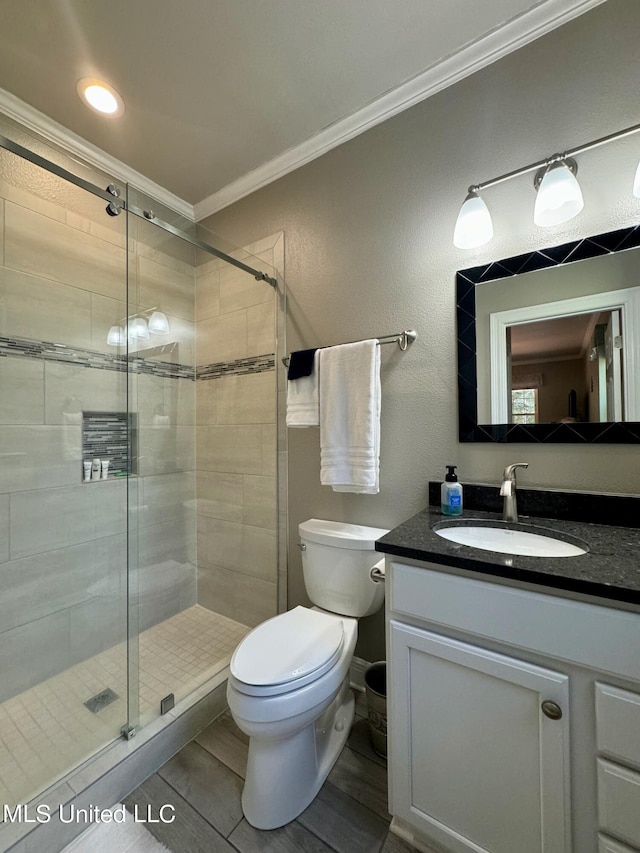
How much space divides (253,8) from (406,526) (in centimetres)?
177

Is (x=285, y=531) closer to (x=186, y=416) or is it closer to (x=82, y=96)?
(x=186, y=416)

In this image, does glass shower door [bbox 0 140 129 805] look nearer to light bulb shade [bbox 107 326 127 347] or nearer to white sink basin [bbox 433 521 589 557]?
light bulb shade [bbox 107 326 127 347]

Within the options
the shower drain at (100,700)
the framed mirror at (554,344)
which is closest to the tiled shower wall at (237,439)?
the shower drain at (100,700)

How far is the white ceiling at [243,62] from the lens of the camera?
1164 millimetres

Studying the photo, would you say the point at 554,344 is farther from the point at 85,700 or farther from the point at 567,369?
→ the point at 85,700

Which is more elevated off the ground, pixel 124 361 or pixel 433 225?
pixel 433 225

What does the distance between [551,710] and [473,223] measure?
1407mm

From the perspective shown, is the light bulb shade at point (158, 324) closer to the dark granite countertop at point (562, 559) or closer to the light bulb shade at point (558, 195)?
the dark granite countertop at point (562, 559)

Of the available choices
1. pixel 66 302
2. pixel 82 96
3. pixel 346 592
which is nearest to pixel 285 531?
pixel 346 592

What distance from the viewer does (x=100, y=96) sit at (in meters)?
1.45

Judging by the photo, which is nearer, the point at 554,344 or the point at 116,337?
the point at 554,344

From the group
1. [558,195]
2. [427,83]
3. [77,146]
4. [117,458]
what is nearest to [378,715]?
[117,458]

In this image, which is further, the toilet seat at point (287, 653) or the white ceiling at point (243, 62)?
the white ceiling at point (243, 62)

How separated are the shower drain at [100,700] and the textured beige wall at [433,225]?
0.82 m
